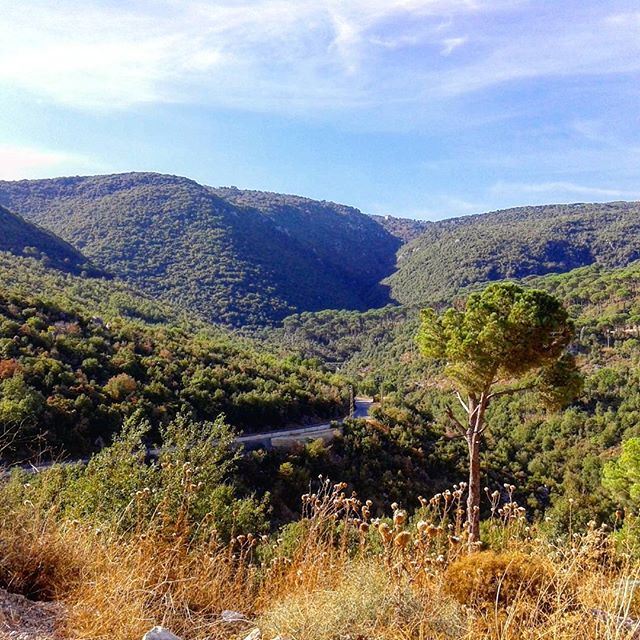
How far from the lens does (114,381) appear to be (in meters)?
18.8

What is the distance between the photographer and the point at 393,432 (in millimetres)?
22922

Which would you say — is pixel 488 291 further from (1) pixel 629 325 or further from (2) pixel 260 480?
(1) pixel 629 325

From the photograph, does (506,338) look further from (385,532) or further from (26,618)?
(26,618)

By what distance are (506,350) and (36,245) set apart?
66.6m

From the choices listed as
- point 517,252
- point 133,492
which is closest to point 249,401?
point 133,492

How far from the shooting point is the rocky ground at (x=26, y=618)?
6.23 feet

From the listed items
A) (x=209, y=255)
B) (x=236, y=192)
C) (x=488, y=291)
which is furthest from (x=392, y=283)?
(x=488, y=291)

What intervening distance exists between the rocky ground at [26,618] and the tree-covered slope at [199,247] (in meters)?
71.6

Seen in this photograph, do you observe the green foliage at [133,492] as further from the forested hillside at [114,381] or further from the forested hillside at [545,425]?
the forested hillside at [114,381]

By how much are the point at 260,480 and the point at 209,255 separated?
83441mm

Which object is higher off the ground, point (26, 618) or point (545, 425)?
point (26, 618)

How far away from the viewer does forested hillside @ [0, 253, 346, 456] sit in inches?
613

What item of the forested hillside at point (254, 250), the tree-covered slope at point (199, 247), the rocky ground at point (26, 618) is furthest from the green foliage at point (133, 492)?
the tree-covered slope at point (199, 247)

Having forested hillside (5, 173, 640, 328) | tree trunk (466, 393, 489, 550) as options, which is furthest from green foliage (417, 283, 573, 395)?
forested hillside (5, 173, 640, 328)
